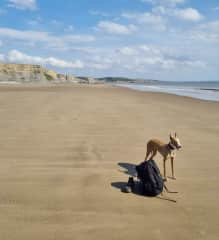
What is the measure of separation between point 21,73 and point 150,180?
382ft

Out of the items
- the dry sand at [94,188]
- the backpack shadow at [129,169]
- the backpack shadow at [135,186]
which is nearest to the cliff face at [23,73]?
the dry sand at [94,188]

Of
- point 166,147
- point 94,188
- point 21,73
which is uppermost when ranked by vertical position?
point 21,73

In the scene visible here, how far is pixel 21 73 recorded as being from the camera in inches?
4444

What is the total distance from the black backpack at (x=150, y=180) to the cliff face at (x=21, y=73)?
106 m

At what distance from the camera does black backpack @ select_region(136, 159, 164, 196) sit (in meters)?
4.69

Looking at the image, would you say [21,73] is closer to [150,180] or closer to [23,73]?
[23,73]

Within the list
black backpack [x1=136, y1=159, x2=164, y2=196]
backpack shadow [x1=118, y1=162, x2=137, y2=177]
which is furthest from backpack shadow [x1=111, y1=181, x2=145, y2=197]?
backpack shadow [x1=118, y1=162, x2=137, y2=177]

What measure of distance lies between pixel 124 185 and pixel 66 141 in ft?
12.2

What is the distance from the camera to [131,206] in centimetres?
429

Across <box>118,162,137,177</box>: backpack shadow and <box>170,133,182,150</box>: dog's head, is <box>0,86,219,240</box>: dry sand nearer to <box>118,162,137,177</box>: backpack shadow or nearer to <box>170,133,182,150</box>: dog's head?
<box>118,162,137,177</box>: backpack shadow

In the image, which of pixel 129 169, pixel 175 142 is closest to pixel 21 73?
pixel 129 169

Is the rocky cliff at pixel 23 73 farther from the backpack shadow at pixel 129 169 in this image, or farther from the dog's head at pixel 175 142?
the dog's head at pixel 175 142

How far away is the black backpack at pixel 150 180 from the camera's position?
185 inches

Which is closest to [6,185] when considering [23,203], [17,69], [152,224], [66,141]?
[23,203]
